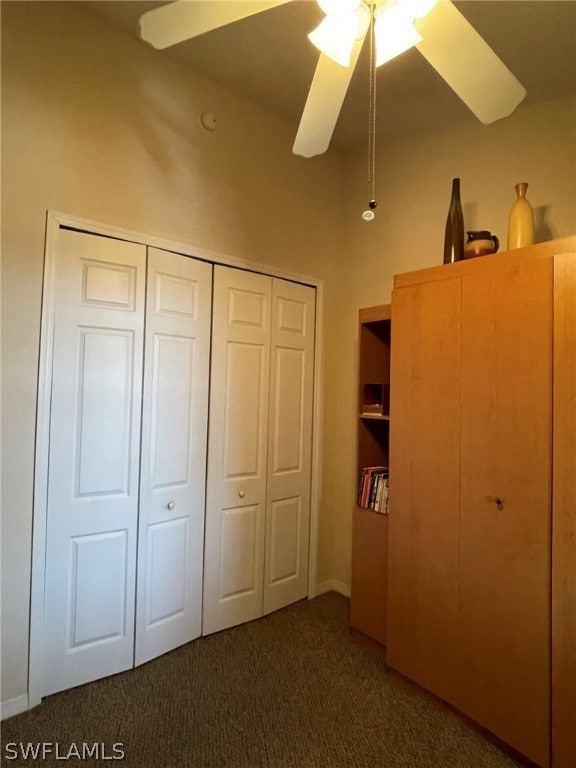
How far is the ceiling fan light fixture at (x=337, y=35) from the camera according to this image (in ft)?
4.22

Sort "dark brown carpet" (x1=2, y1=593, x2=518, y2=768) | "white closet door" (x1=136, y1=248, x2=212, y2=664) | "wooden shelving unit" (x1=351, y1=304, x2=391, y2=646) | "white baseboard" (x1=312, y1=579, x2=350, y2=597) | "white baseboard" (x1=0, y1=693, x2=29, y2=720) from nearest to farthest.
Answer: "dark brown carpet" (x1=2, y1=593, x2=518, y2=768) < "white baseboard" (x1=0, y1=693, x2=29, y2=720) < "white closet door" (x1=136, y1=248, x2=212, y2=664) < "wooden shelving unit" (x1=351, y1=304, x2=391, y2=646) < "white baseboard" (x1=312, y1=579, x2=350, y2=597)

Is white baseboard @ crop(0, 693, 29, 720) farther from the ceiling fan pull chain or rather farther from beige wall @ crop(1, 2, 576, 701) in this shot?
the ceiling fan pull chain

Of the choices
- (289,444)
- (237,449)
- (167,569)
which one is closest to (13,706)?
(167,569)

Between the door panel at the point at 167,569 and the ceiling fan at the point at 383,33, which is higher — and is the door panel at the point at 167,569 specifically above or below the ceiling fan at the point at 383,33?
below

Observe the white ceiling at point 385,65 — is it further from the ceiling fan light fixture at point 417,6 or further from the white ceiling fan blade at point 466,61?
the ceiling fan light fixture at point 417,6

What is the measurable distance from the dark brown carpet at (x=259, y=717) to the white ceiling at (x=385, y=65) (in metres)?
3.06

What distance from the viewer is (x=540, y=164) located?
7.79ft

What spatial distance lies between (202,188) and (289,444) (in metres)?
1.62

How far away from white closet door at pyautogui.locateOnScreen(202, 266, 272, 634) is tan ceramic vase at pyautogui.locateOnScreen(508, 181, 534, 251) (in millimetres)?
1364

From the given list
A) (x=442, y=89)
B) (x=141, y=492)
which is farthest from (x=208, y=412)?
(x=442, y=89)

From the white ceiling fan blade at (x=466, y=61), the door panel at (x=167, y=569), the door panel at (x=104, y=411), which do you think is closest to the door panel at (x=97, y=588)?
the door panel at (x=167, y=569)

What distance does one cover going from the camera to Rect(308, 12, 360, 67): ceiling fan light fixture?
1287 millimetres

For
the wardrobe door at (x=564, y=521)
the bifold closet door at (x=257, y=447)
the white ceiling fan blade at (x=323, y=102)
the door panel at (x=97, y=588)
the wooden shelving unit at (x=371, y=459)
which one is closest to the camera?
the white ceiling fan blade at (x=323, y=102)

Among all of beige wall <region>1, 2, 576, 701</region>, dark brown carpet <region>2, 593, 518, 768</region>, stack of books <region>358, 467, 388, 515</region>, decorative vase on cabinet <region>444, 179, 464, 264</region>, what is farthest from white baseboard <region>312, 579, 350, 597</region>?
decorative vase on cabinet <region>444, 179, 464, 264</region>
